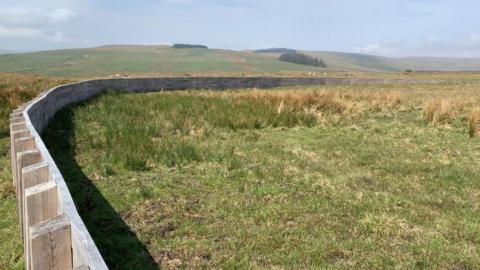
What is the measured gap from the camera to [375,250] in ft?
15.7

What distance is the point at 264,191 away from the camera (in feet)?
21.5

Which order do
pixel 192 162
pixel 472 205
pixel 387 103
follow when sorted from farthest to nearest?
1. pixel 387 103
2. pixel 192 162
3. pixel 472 205

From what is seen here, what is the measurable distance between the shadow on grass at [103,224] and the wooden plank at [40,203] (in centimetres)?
144

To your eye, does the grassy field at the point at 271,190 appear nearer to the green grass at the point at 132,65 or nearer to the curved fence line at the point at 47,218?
the curved fence line at the point at 47,218

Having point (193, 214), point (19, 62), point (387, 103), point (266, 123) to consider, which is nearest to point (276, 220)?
point (193, 214)

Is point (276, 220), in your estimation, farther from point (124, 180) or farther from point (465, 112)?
point (465, 112)

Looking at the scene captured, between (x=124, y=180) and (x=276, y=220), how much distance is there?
259 cm

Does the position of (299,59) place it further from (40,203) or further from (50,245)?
(50,245)

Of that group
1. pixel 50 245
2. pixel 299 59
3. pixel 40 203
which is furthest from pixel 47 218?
pixel 299 59

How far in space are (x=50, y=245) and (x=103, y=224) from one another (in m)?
3.03

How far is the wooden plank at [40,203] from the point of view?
9.59 ft

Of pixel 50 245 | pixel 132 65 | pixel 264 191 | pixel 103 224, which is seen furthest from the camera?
pixel 132 65

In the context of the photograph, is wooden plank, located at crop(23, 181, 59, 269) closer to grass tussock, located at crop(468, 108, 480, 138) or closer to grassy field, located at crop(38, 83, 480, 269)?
grassy field, located at crop(38, 83, 480, 269)

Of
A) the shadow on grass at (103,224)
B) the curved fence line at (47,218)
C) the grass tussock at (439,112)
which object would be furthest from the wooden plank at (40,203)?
the grass tussock at (439,112)
